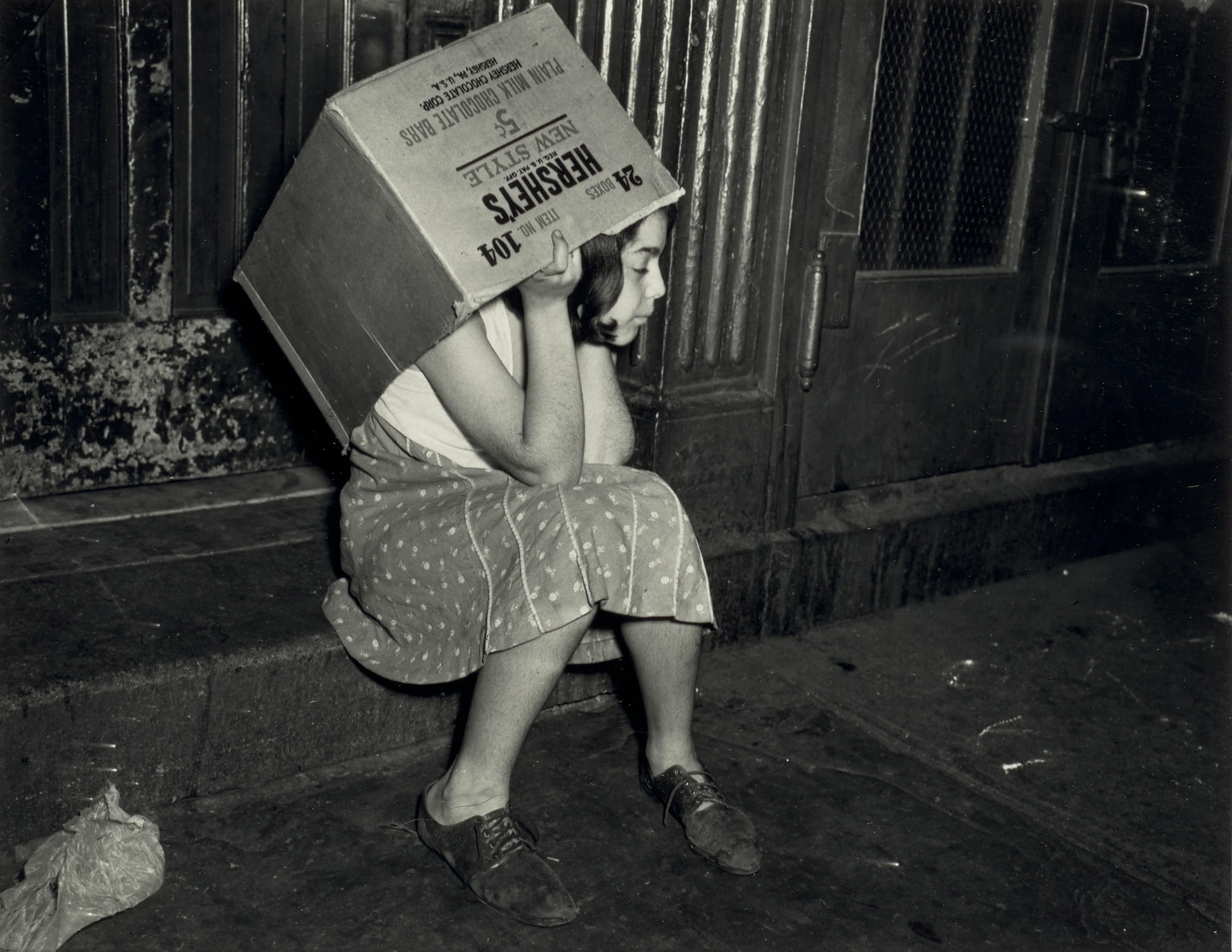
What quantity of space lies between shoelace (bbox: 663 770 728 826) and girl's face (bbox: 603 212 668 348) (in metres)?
0.79

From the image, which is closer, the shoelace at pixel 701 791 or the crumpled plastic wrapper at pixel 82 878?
the crumpled plastic wrapper at pixel 82 878

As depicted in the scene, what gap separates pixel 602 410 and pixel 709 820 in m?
0.77

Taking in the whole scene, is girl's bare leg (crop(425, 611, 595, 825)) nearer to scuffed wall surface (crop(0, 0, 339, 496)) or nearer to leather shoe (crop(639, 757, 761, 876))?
leather shoe (crop(639, 757, 761, 876))

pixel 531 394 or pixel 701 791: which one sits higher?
pixel 531 394

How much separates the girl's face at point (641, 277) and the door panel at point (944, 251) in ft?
3.47

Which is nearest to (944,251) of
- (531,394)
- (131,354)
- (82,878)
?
(531,394)

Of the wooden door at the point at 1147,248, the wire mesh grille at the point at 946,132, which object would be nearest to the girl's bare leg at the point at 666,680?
the wire mesh grille at the point at 946,132

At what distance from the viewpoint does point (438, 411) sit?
2207mm

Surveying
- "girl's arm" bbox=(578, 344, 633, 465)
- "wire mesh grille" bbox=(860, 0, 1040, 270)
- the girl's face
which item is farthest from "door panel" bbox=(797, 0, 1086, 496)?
the girl's face

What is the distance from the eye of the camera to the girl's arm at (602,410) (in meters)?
2.39

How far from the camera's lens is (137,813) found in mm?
2230

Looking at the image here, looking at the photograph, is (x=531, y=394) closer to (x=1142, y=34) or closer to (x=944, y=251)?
(x=944, y=251)

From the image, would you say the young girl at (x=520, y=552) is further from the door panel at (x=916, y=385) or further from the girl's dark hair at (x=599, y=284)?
the door panel at (x=916, y=385)

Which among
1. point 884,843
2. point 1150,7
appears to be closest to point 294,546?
point 884,843
